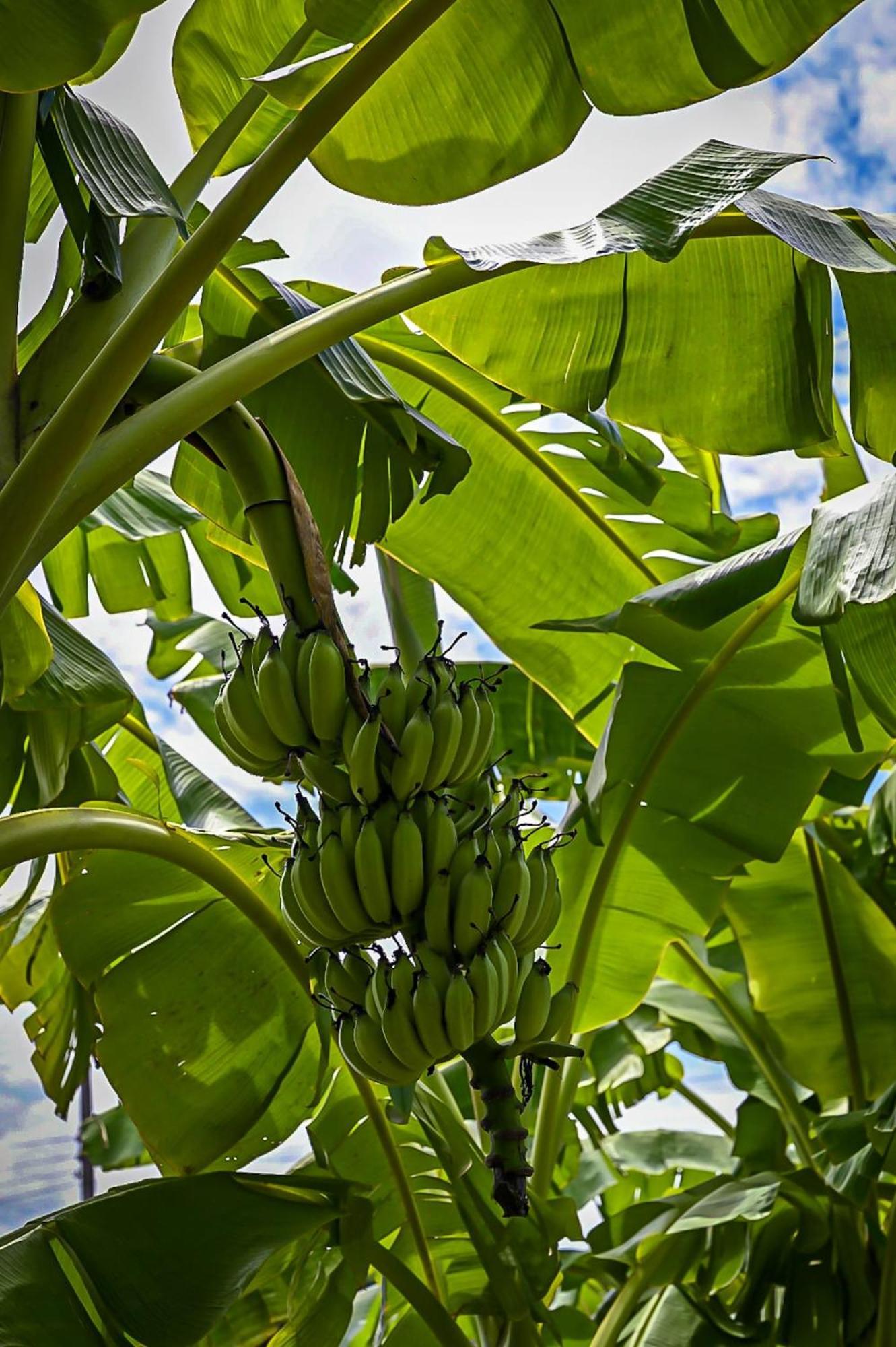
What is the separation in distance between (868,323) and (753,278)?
13cm

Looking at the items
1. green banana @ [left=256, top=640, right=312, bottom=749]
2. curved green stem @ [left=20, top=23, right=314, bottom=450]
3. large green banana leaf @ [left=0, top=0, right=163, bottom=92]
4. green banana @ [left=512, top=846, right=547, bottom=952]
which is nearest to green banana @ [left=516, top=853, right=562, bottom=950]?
green banana @ [left=512, top=846, right=547, bottom=952]

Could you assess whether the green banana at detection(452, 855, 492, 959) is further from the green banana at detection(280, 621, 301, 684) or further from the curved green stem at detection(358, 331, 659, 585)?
the curved green stem at detection(358, 331, 659, 585)

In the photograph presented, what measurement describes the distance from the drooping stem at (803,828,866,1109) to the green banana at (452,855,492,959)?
2.92 feet

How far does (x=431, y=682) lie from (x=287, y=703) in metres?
0.11

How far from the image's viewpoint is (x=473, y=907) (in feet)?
2.56

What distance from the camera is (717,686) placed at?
4.03 ft

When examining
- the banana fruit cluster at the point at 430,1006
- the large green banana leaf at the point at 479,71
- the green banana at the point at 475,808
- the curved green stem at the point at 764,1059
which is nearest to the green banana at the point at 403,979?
the banana fruit cluster at the point at 430,1006

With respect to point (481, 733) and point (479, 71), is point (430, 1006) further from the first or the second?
point (479, 71)

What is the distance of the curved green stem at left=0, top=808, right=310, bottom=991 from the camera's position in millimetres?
776

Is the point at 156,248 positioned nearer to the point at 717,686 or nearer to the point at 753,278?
the point at 753,278

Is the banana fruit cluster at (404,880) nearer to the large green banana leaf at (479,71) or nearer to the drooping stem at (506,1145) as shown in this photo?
the drooping stem at (506,1145)

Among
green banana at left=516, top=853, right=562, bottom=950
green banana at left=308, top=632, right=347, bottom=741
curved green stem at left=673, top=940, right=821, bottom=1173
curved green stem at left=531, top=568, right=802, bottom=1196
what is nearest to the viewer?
green banana at left=308, top=632, right=347, bottom=741

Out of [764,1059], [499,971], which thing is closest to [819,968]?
[764,1059]

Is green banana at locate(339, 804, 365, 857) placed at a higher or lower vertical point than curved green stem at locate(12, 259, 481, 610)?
lower
